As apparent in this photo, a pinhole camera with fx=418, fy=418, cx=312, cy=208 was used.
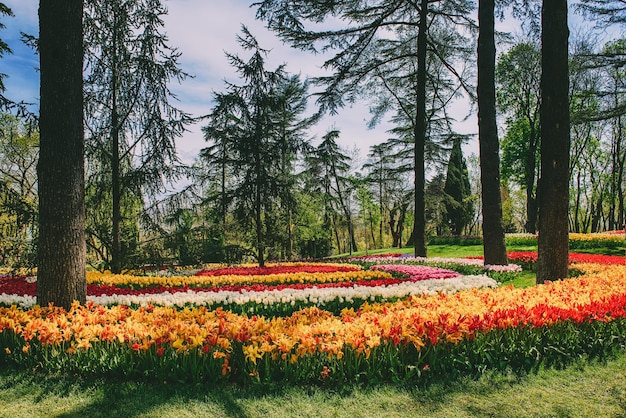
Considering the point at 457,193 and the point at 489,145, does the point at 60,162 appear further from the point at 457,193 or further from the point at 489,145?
the point at 457,193

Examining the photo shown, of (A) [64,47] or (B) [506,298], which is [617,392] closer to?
(B) [506,298]

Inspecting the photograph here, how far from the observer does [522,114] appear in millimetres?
31672

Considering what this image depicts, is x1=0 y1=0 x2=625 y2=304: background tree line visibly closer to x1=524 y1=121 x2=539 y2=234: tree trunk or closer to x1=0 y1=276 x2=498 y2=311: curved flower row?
x1=0 y1=276 x2=498 y2=311: curved flower row

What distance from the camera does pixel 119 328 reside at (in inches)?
155

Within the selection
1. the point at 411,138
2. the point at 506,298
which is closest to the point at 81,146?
the point at 506,298

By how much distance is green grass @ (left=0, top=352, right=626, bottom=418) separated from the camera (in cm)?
302

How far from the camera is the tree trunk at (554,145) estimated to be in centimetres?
687

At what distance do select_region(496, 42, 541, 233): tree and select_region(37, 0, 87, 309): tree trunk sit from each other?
90.3 feet

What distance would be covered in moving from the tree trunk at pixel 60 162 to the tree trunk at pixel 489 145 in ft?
30.7

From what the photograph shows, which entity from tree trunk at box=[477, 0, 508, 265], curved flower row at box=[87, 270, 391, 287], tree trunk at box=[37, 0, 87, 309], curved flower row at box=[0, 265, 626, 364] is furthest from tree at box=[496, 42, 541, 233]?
tree trunk at box=[37, 0, 87, 309]

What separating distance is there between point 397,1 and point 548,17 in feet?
29.5

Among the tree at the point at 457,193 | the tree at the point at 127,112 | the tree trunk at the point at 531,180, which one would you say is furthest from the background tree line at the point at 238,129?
the tree at the point at 457,193

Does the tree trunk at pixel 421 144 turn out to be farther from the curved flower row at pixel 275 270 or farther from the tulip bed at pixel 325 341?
the tulip bed at pixel 325 341

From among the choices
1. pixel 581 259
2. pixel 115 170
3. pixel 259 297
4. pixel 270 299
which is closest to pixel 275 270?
pixel 115 170
